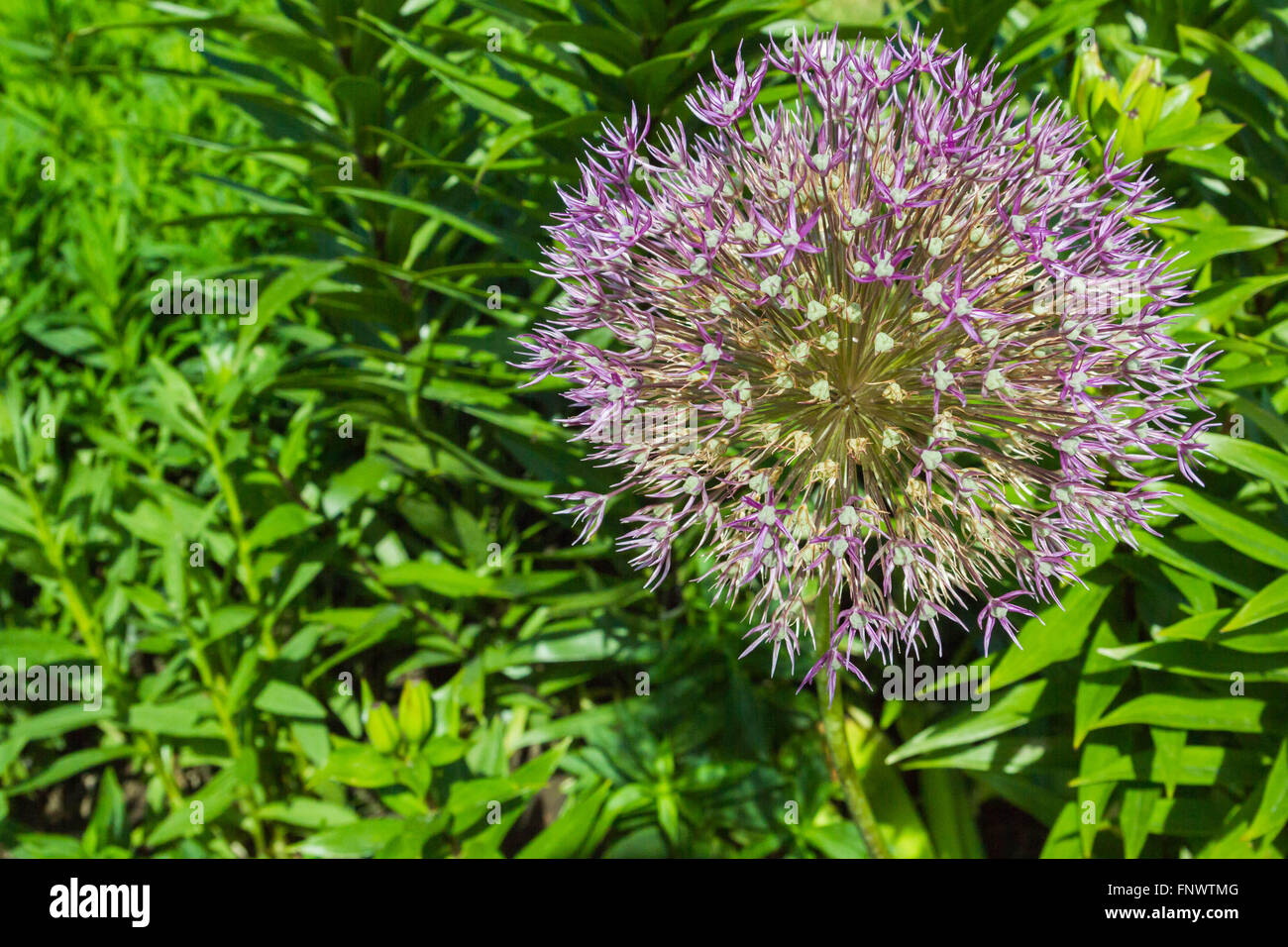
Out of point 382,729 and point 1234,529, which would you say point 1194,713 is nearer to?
point 1234,529

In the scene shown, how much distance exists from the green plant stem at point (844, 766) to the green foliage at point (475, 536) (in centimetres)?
10

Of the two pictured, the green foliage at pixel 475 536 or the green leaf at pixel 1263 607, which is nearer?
the green leaf at pixel 1263 607

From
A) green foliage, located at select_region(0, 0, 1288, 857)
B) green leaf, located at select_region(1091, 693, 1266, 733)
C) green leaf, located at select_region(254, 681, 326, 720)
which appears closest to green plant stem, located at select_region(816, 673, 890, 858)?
green foliage, located at select_region(0, 0, 1288, 857)

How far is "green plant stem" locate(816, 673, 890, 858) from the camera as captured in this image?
0.90 metres

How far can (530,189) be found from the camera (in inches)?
48.2

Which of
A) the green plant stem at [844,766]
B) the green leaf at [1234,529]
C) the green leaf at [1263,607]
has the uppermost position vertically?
the green leaf at [1234,529]

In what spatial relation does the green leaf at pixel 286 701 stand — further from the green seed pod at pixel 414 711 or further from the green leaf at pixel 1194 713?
the green leaf at pixel 1194 713

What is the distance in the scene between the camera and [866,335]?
2.58 feet

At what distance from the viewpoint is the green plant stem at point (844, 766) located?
90cm

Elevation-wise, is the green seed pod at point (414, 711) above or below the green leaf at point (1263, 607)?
below

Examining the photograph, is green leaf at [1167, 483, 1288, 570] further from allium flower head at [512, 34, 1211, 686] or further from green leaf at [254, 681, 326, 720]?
green leaf at [254, 681, 326, 720]

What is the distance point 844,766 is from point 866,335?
449mm

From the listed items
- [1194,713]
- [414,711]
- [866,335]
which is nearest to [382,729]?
[414,711]

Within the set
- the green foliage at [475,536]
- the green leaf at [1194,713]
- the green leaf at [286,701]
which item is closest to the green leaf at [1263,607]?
the green foliage at [475,536]
